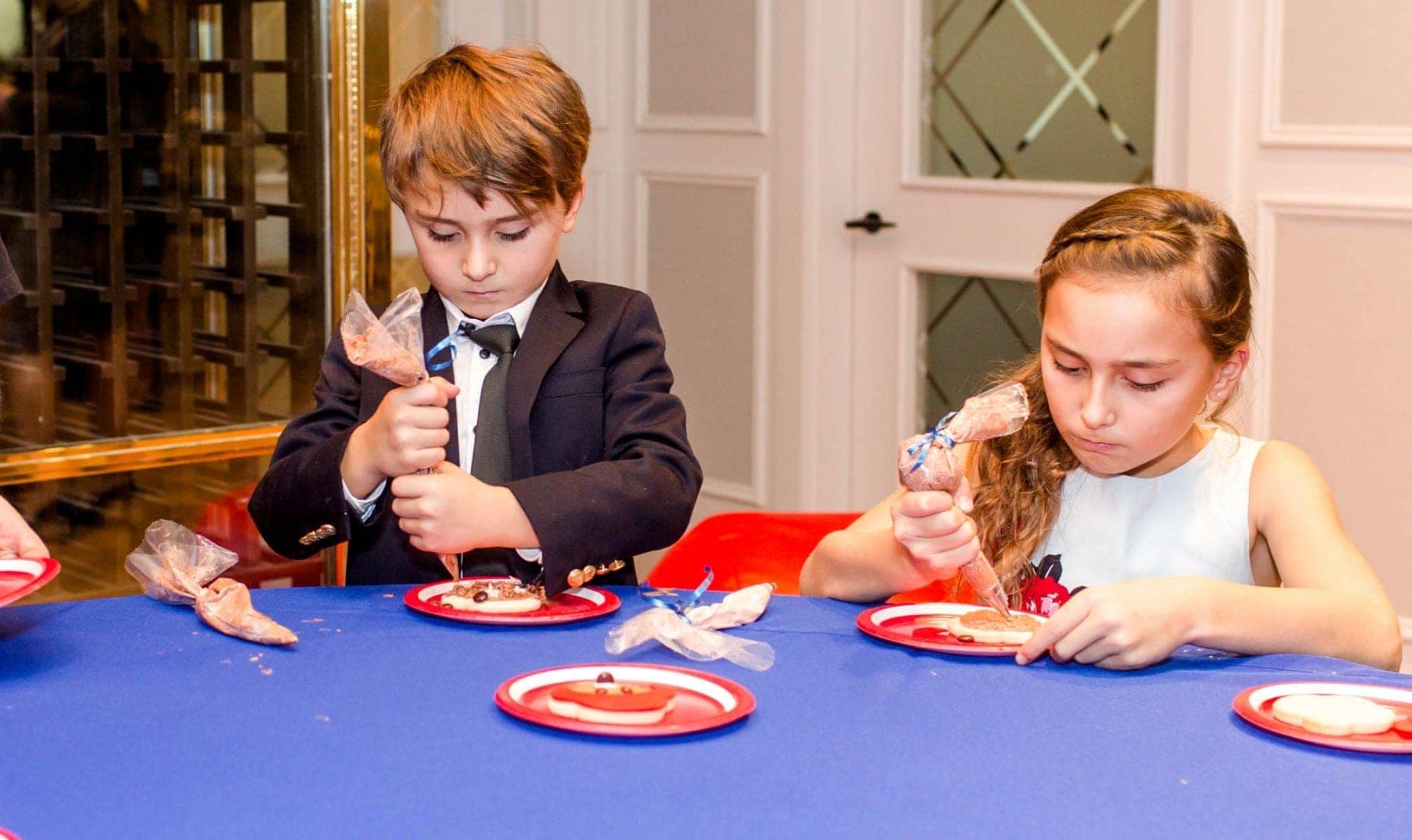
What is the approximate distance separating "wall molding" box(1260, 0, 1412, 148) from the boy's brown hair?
1.96 meters

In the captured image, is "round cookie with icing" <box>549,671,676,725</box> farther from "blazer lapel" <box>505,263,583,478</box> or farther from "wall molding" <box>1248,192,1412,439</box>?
"wall molding" <box>1248,192,1412,439</box>

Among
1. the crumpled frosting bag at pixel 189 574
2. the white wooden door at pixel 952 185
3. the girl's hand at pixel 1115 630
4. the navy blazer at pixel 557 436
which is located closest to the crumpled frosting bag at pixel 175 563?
the crumpled frosting bag at pixel 189 574

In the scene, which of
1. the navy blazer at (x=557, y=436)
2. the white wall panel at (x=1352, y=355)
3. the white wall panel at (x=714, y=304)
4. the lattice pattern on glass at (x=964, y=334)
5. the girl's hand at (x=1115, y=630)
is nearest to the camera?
the girl's hand at (x=1115, y=630)

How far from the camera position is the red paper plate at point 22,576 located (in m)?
1.37

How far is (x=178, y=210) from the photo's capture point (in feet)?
10.8

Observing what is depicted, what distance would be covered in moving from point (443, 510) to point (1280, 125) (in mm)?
2414

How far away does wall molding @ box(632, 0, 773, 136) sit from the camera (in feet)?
14.2

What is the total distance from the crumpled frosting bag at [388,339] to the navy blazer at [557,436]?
0.79ft

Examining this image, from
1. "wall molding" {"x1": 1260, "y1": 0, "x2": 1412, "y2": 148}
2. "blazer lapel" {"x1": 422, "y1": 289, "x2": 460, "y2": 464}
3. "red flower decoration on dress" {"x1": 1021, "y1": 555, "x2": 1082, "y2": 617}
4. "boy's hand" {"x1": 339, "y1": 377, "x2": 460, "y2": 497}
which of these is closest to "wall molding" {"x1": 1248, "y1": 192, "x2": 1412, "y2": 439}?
"wall molding" {"x1": 1260, "y1": 0, "x2": 1412, "y2": 148}

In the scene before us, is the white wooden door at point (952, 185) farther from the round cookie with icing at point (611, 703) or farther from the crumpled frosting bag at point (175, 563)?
the round cookie with icing at point (611, 703)

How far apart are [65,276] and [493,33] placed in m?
1.76

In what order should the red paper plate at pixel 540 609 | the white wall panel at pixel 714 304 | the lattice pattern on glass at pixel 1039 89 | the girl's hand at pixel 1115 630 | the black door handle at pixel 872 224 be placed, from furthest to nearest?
the white wall panel at pixel 714 304, the black door handle at pixel 872 224, the lattice pattern on glass at pixel 1039 89, the red paper plate at pixel 540 609, the girl's hand at pixel 1115 630

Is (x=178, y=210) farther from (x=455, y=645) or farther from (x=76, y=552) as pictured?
(x=455, y=645)

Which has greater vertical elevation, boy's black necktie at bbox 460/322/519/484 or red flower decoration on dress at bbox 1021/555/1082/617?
boy's black necktie at bbox 460/322/519/484
